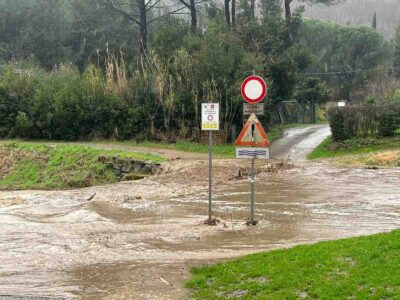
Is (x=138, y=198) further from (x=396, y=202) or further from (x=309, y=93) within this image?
(x=309, y=93)

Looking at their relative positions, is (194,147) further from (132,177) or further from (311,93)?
(311,93)

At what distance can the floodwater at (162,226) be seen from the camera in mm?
8000

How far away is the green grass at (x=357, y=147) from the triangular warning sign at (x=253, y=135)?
A: 1436 cm

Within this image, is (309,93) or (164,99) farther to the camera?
(309,93)

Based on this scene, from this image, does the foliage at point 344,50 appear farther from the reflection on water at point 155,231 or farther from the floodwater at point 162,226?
the reflection on water at point 155,231

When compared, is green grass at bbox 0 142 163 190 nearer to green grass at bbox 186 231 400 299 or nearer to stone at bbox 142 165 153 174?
stone at bbox 142 165 153 174

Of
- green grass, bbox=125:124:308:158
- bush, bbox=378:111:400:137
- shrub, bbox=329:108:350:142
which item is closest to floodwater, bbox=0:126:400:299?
green grass, bbox=125:124:308:158

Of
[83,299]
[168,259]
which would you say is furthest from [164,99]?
[83,299]

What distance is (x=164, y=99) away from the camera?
1123 inches

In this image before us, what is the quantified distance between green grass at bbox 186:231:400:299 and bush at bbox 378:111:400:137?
17.6 m

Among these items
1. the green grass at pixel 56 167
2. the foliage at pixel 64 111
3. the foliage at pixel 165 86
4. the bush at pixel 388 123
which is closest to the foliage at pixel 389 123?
the bush at pixel 388 123

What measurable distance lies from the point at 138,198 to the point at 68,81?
56.7 feet

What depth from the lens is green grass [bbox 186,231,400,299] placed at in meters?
6.32

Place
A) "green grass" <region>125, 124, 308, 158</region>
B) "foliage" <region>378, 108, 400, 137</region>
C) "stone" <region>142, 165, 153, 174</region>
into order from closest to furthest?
"stone" <region>142, 165, 153, 174</region>
"foliage" <region>378, 108, 400, 137</region>
"green grass" <region>125, 124, 308, 158</region>
